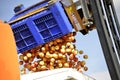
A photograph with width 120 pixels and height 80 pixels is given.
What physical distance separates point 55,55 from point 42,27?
1.97ft

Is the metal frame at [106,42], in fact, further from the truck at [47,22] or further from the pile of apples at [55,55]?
the pile of apples at [55,55]

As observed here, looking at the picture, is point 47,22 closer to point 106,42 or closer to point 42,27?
point 42,27

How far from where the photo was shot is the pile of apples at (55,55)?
478cm

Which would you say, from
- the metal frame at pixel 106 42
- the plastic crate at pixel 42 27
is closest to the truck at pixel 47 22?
the plastic crate at pixel 42 27

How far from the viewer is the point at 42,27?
4.88 meters

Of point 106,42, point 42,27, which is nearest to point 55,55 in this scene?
point 42,27

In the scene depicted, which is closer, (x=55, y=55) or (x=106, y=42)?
(x=106, y=42)

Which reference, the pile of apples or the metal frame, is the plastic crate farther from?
the metal frame

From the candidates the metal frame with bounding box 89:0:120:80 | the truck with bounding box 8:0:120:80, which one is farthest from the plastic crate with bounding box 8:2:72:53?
the metal frame with bounding box 89:0:120:80

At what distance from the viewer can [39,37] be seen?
15.9 feet

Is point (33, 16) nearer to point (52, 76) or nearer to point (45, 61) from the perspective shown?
point (45, 61)

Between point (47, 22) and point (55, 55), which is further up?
point (47, 22)

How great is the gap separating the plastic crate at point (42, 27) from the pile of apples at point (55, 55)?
128 mm

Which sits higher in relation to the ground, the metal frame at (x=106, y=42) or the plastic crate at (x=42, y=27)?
the plastic crate at (x=42, y=27)
